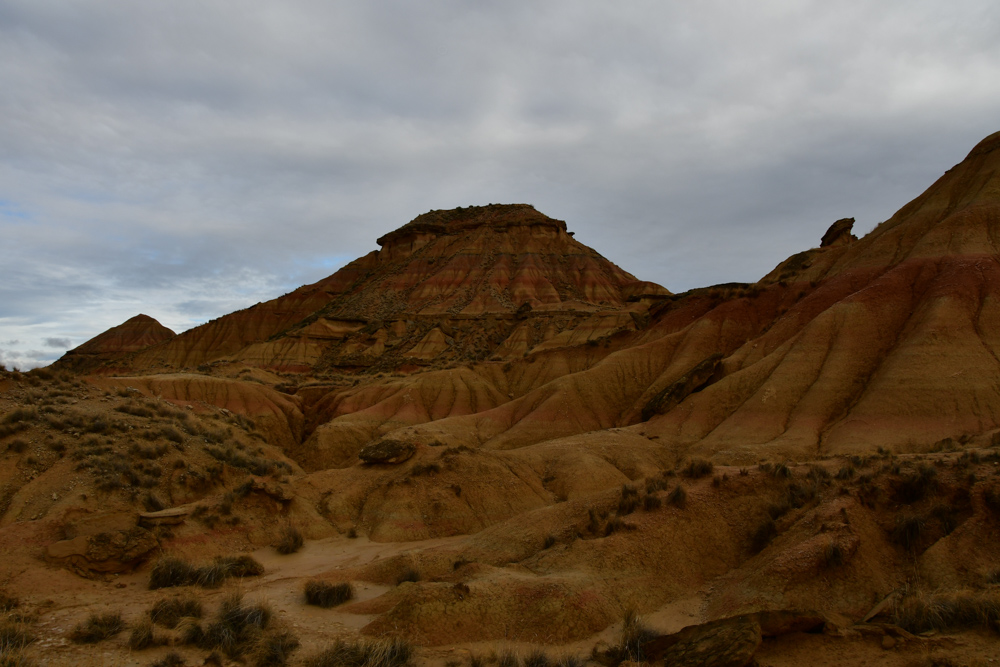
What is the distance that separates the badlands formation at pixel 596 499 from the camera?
930cm

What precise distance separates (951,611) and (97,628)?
12.6 metres

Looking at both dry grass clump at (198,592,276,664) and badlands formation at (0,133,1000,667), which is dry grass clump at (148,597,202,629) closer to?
badlands formation at (0,133,1000,667)

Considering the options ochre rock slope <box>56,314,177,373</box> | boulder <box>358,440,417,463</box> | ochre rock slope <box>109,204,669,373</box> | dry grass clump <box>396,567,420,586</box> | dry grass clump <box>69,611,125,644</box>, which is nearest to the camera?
dry grass clump <box>69,611,125,644</box>

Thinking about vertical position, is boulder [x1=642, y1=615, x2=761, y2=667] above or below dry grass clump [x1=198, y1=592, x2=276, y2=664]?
below

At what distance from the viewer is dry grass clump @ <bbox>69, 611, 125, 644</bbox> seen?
9.11m

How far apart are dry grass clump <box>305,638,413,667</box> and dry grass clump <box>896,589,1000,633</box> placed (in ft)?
23.8

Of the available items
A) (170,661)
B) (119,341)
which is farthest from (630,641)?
(119,341)

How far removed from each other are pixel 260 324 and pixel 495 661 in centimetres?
9409

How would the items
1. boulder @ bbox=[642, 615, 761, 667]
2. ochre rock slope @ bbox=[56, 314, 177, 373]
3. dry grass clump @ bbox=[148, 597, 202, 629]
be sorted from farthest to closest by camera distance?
ochre rock slope @ bbox=[56, 314, 177, 373] → dry grass clump @ bbox=[148, 597, 202, 629] → boulder @ bbox=[642, 615, 761, 667]

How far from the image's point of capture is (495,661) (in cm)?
909

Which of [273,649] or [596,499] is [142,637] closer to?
[273,649]

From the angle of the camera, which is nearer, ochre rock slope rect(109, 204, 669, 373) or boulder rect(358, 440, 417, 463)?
boulder rect(358, 440, 417, 463)

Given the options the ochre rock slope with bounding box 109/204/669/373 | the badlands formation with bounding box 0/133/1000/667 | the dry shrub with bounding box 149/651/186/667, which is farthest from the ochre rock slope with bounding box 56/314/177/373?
the dry shrub with bounding box 149/651/186/667

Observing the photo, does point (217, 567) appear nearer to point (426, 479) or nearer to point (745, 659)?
point (426, 479)
